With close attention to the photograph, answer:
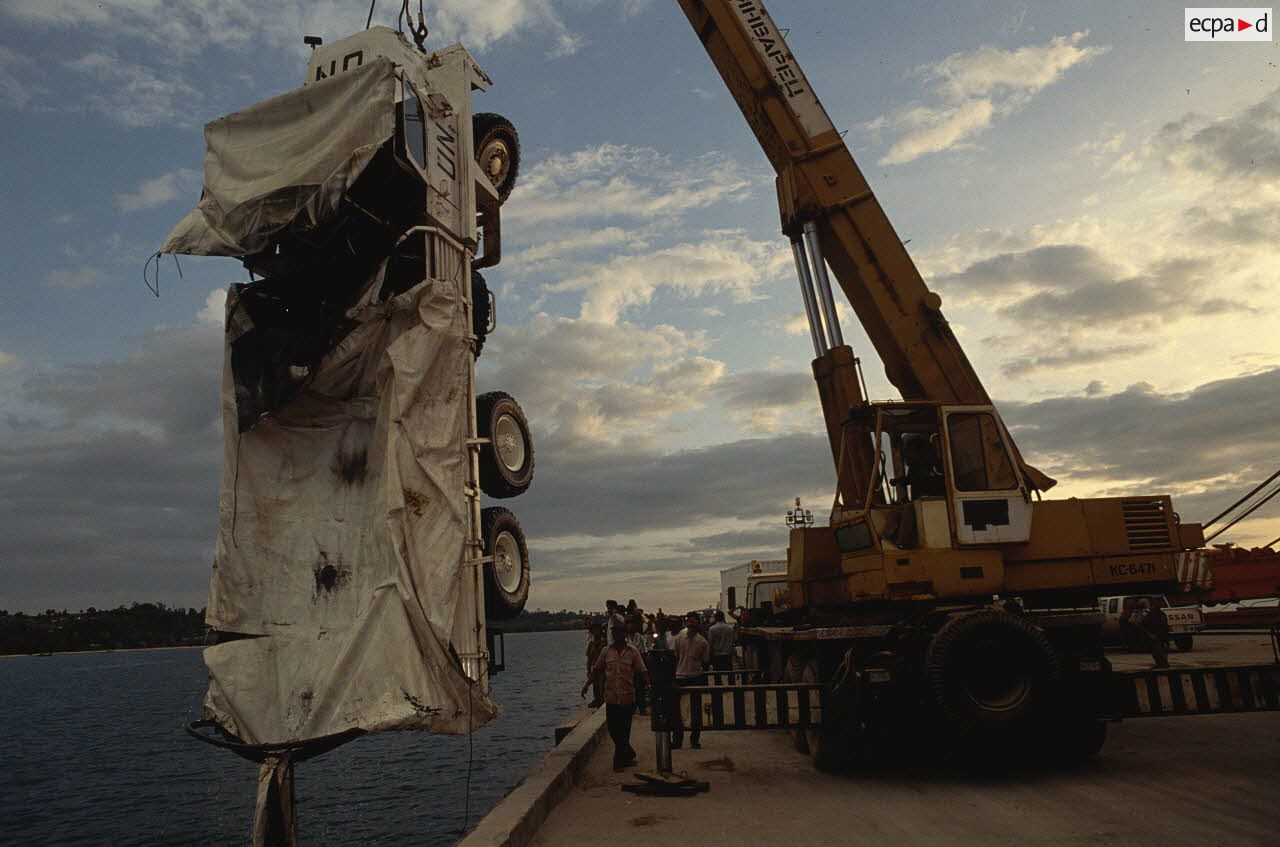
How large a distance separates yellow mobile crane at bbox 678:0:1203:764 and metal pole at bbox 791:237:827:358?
0.03m

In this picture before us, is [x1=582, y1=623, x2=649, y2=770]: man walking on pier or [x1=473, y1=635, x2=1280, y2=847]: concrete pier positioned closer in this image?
[x1=473, y1=635, x2=1280, y2=847]: concrete pier

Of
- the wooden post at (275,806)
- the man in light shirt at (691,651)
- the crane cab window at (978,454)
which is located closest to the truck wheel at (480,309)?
the wooden post at (275,806)

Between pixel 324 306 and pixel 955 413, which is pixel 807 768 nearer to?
pixel 955 413

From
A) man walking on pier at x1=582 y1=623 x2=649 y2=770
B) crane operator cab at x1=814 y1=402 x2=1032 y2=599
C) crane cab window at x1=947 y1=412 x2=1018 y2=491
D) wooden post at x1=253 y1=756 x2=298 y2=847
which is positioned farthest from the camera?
man walking on pier at x1=582 y1=623 x2=649 y2=770

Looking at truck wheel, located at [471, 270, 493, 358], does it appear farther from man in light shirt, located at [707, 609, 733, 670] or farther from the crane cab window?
man in light shirt, located at [707, 609, 733, 670]

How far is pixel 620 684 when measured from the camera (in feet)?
30.3

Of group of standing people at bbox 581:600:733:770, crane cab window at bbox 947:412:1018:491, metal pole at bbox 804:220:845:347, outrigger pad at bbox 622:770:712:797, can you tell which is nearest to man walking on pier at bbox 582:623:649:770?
group of standing people at bbox 581:600:733:770

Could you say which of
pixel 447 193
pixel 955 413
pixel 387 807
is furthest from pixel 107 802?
pixel 955 413

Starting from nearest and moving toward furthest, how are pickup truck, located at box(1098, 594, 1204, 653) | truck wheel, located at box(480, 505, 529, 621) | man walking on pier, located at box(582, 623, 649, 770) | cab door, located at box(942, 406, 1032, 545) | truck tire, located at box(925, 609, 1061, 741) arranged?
truck wheel, located at box(480, 505, 529, 621) < truck tire, located at box(925, 609, 1061, 741) < cab door, located at box(942, 406, 1032, 545) < man walking on pier, located at box(582, 623, 649, 770) < pickup truck, located at box(1098, 594, 1204, 653)

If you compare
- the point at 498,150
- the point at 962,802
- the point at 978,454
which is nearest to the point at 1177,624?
the point at 978,454

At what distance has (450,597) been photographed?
22.5ft

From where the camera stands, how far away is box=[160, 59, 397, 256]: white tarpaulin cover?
7.16 m

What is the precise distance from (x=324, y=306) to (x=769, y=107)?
22.4 feet

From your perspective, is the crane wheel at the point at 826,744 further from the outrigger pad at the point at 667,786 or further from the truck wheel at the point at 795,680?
the outrigger pad at the point at 667,786
